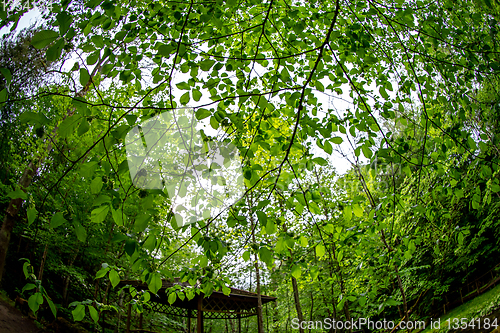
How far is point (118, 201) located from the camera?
105 centimetres

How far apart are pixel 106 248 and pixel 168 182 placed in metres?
5.97

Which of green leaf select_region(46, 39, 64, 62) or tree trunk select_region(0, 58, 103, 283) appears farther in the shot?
tree trunk select_region(0, 58, 103, 283)

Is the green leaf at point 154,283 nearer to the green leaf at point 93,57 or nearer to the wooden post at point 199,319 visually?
the green leaf at point 93,57

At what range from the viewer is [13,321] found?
5.57m

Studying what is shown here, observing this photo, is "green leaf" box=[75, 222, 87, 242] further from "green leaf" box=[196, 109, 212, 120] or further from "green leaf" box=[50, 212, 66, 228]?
"green leaf" box=[196, 109, 212, 120]

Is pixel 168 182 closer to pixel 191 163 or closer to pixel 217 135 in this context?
pixel 191 163

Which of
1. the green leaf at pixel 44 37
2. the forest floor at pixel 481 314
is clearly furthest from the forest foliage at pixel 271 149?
the forest floor at pixel 481 314

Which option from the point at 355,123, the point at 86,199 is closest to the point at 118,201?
the point at 355,123

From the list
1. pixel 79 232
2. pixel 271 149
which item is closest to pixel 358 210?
pixel 271 149

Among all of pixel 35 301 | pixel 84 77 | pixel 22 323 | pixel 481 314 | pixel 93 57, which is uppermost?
pixel 93 57

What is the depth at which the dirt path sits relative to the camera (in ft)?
17.4

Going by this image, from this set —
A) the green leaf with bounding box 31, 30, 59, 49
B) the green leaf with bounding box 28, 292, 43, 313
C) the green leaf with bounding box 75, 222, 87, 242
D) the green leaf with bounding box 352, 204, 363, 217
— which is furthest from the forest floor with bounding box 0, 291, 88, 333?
the green leaf with bounding box 352, 204, 363, 217

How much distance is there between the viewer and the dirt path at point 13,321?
532 centimetres

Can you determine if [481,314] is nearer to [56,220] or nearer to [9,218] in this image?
[56,220]
